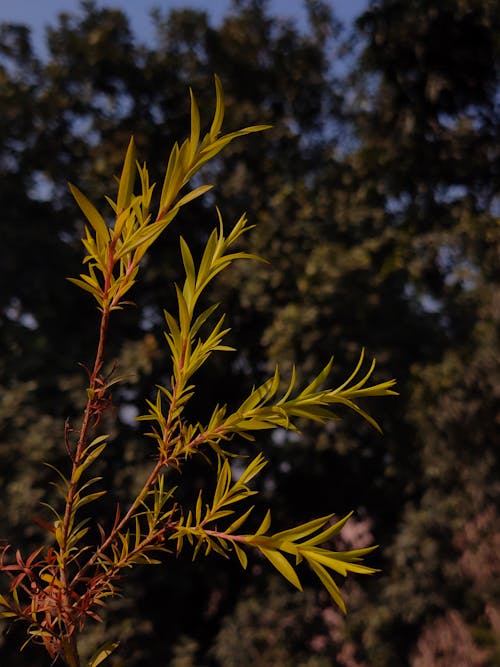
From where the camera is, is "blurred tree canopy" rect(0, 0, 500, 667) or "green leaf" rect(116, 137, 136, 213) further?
"blurred tree canopy" rect(0, 0, 500, 667)

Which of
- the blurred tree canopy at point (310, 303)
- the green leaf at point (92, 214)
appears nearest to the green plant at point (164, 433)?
the green leaf at point (92, 214)

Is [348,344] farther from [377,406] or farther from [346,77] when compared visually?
[346,77]

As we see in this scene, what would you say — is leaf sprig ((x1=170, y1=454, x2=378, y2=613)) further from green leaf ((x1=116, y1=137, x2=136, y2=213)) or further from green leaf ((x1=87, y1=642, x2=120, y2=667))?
green leaf ((x1=116, y1=137, x2=136, y2=213))

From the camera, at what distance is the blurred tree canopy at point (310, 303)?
19.4 ft

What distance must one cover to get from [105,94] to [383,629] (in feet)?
17.1

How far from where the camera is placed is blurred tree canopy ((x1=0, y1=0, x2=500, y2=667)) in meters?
5.92

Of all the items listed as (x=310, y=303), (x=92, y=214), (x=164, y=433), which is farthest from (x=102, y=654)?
(x=310, y=303)

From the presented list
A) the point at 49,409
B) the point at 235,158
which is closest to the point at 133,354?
the point at 49,409

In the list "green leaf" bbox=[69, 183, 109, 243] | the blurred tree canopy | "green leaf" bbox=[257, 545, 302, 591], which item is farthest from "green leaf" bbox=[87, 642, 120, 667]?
the blurred tree canopy

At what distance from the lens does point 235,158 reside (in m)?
7.34

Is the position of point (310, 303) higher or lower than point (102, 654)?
lower

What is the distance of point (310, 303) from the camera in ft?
20.3

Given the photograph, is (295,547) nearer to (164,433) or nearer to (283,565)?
(283,565)

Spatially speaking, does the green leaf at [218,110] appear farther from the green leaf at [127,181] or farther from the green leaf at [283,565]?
the green leaf at [283,565]
